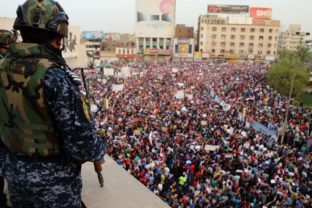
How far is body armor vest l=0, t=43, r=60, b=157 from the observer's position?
1.40 meters

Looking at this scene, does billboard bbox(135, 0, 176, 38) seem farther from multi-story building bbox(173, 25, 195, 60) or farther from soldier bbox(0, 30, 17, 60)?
soldier bbox(0, 30, 17, 60)

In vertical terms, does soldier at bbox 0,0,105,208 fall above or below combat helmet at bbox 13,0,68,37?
below

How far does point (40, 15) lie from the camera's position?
4.81 feet

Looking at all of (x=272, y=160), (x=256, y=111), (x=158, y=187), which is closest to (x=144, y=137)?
(x=158, y=187)

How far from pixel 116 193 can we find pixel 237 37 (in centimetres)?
7970

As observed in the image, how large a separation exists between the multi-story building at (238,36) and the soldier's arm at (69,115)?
251 ft

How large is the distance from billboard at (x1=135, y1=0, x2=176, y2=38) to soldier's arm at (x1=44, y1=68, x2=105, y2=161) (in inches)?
3056

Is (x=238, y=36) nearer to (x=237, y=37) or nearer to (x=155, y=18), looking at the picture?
(x=237, y=37)

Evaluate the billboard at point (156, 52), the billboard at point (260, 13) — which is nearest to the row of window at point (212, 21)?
the billboard at point (260, 13)

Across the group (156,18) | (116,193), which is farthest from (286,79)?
(156,18)

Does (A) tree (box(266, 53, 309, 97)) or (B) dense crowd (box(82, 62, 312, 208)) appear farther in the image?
(A) tree (box(266, 53, 309, 97))

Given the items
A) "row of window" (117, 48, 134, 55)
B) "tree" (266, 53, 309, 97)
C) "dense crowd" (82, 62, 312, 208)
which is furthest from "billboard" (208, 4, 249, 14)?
"dense crowd" (82, 62, 312, 208)

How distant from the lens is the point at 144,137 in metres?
12.2

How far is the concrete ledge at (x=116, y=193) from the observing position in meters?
2.89
